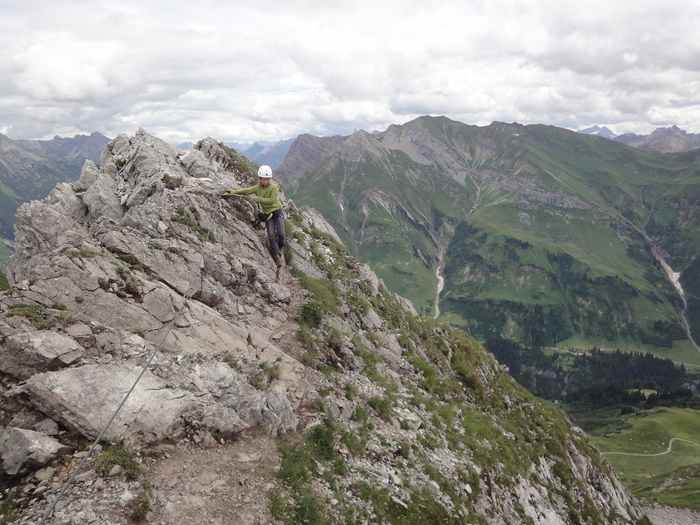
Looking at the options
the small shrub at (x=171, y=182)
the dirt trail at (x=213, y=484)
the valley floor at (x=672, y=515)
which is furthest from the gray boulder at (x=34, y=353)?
the valley floor at (x=672, y=515)

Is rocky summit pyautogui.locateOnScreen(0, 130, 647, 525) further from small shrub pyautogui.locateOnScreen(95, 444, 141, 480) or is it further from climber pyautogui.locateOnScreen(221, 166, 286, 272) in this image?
climber pyautogui.locateOnScreen(221, 166, 286, 272)

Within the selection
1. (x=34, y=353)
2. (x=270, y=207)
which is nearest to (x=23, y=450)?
(x=34, y=353)

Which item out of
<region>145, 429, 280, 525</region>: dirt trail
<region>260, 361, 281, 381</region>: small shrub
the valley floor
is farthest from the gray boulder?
the valley floor

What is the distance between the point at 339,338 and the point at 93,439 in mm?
13273

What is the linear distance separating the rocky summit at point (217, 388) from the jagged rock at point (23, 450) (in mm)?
41

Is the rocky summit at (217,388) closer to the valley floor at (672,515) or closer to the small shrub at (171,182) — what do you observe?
the small shrub at (171,182)

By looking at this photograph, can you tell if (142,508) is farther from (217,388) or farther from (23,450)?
(217,388)

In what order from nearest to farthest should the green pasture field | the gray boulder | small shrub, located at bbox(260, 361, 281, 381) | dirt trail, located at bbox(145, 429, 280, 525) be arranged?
1. dirt trail, located at bbox(145, 429, 280, 525)
2. the gray boulder
3. small shrub, located at bbox(260, 361, 281, 381)
4. the green pasture field

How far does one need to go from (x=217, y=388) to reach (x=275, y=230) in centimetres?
1379

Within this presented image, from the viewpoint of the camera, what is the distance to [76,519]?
31.0ft

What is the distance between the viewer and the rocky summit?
11266mm

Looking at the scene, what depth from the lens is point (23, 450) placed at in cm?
A: 1028

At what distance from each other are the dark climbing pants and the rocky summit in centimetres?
93

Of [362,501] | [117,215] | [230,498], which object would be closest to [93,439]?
[230,498]
